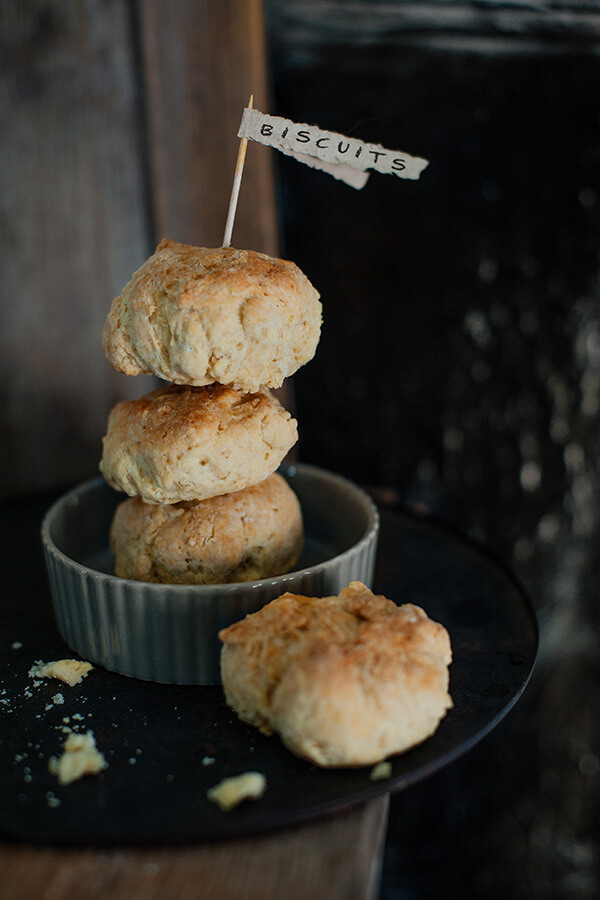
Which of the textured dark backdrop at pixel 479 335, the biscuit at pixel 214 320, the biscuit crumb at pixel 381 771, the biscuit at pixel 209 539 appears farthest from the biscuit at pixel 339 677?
the textured dark backdrop at pixel 479 335

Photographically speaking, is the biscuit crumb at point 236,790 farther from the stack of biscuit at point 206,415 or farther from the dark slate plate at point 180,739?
the stack of biscuit at point 206,415

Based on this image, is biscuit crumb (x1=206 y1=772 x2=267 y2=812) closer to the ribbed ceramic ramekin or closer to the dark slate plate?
the dark slate plate

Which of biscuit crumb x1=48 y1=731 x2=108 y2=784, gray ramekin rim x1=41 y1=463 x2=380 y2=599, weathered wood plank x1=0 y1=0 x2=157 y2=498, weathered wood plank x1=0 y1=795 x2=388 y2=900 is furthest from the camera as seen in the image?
weathered wood plank x1=0 y1=0 x2=157 y2=498

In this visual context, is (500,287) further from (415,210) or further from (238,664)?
(238,664)

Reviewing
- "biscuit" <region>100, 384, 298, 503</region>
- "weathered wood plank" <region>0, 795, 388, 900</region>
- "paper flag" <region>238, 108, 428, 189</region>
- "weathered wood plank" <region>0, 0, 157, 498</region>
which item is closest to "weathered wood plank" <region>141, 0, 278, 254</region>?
"weathered wood plank" <region>0, 0, 157, 498</region>

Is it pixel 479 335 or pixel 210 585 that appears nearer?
pixel 210 585

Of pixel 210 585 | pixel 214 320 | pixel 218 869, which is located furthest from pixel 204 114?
pixel 218 869

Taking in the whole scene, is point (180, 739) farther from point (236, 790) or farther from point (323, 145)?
point (323, 145)
